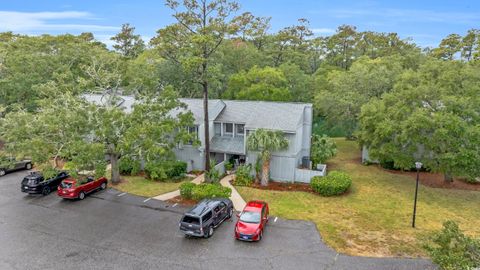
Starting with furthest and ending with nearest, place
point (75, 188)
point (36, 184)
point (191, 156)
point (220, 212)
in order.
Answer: point (191, 156) → point (36, 184) → point (75, 188) → point (220, 212)

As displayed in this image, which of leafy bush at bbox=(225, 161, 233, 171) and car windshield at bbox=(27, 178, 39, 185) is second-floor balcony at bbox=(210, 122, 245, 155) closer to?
leafy bush at bbox=(225, 161, 233, 171)

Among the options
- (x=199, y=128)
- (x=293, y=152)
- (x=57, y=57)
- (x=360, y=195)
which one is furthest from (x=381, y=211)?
(x=57, y=57)

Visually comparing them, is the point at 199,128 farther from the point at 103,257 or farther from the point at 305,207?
the point at 103,257

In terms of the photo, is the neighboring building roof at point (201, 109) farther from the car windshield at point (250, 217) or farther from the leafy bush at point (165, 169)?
the car windshield at point (250, 217)

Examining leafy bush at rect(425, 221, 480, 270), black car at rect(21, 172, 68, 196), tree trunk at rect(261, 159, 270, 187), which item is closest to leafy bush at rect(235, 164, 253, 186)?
tree trunk at rect(261, 159, 270, 187)

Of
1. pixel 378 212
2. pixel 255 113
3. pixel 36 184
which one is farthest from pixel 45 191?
pixel 378 212

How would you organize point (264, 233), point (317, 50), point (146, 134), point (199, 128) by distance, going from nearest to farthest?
point (264, 233)
point (146, 134)
point (199, 128)
point (317, 50)

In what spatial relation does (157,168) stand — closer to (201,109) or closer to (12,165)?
(201,109)
